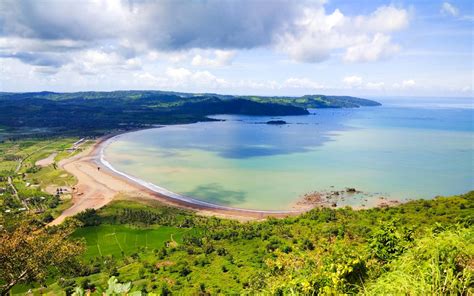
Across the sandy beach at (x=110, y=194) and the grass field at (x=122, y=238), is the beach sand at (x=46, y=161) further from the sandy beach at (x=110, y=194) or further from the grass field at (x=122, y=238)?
the grass field at (x=122, y=238)

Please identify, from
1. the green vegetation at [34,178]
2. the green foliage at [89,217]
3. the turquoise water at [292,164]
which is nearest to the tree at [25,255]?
the green vegetation at [34,178]

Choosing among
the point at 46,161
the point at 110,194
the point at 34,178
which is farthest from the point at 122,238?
the point at 46,161

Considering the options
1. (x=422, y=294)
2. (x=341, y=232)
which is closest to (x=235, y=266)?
(x=341, y=232)

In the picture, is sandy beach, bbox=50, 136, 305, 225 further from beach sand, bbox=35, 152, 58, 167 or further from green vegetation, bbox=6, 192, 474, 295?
beach sand, bbox=35, 152, 58, 167

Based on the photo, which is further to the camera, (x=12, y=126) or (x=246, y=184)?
(x=12, y=126)

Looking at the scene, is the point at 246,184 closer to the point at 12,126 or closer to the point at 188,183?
the point at 188,183
